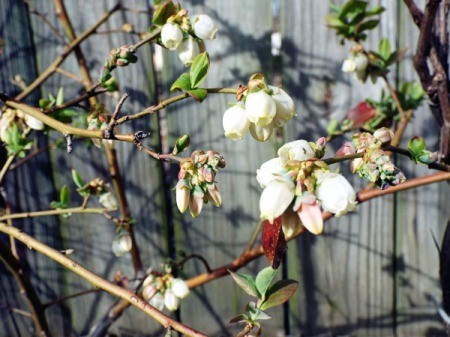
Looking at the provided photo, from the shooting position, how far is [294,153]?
0.56m

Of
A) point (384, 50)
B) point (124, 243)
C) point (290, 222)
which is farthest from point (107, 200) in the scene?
point (384, 50)

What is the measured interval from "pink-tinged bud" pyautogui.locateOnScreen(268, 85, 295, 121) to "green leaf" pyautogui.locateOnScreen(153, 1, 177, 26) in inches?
11.5

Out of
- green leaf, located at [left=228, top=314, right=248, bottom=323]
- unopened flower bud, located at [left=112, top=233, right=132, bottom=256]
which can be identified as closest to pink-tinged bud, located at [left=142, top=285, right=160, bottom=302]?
unopened flower bud, located at [left=112, top=233, right=132, bottom=256]

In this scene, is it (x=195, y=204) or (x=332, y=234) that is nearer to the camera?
(x=195, y=204)

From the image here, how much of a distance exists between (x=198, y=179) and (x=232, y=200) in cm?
104

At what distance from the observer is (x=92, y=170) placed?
1.64 metres

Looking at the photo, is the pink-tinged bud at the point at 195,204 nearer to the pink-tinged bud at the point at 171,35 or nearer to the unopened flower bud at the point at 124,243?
the pink-tinged bud at the point at 171,35

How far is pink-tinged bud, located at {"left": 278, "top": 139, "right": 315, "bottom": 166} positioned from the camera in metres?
0.56

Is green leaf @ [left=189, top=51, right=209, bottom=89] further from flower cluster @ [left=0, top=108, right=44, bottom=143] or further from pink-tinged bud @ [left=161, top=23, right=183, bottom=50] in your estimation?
flower cluster @ [left=0, top=108, right=44, bottom=143]

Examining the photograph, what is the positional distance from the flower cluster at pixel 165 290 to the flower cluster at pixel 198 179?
0.45m

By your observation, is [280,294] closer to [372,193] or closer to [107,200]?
[372,193]

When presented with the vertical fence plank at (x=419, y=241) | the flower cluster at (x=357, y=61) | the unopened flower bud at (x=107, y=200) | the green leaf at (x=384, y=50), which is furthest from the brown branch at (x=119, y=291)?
the vertical fence plank at (x=419, y=241)

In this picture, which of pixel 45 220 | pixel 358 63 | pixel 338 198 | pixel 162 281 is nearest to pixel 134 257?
pixel 162 281

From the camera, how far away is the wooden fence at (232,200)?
1.54m
